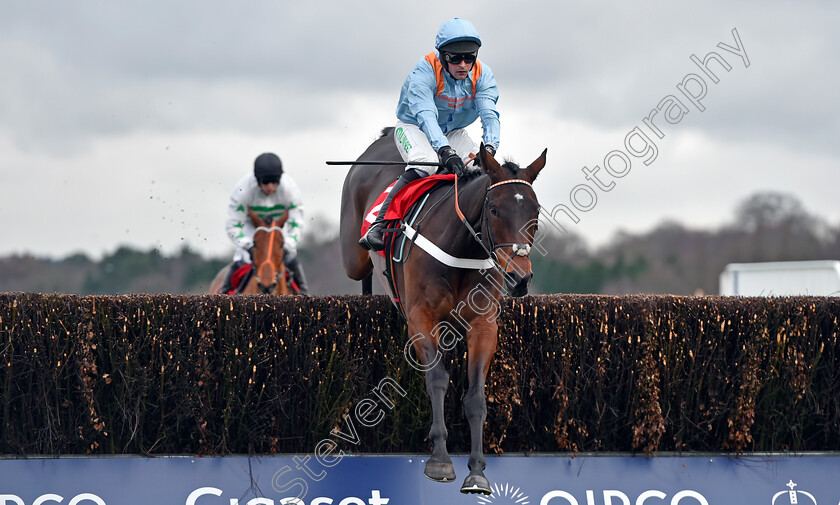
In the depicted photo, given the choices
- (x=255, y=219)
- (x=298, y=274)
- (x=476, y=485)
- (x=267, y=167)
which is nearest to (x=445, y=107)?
(x=476, y=485)

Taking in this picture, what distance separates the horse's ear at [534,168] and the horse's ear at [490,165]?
0.15 meters

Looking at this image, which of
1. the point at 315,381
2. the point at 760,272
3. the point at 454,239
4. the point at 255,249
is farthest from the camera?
the point at 760,272

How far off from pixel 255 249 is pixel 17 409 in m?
4.18

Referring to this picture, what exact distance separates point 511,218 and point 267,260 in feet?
17.7

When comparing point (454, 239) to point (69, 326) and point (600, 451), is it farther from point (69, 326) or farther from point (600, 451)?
point (69, 326)

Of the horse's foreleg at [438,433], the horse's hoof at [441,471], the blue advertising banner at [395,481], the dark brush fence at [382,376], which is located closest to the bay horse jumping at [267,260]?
the dark brush fence at [382,376]

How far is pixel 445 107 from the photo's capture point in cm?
658

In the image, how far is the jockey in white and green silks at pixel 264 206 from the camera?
1064 centimetres

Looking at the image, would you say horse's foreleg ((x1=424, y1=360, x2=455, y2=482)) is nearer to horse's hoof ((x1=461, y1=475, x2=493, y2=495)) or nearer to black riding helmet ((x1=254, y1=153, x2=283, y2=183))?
horse's hoof ((x1=461, y1=475, x2=493, y2=495))

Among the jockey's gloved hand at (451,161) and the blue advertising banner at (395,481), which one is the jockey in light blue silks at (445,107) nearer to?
the jockey's gloved hand at (451,161)

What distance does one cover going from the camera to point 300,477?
5.97 meters

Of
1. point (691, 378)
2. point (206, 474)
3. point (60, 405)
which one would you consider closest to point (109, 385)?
point (60, 405)

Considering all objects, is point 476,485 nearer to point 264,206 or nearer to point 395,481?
point 395,481

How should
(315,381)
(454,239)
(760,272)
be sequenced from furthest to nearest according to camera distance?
(760,272)
(315,381)
(454,239)
